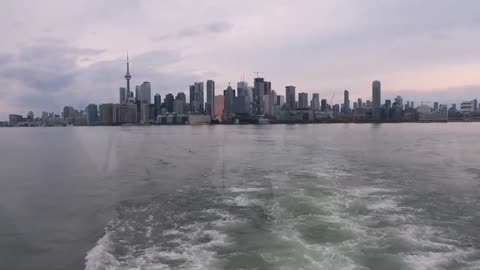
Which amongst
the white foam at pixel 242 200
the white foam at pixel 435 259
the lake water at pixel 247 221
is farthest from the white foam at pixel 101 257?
the white foam at pixel 435 259

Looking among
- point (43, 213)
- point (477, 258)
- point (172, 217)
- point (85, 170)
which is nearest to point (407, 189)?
point (477, 258)

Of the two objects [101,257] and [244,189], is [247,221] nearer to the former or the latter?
[101,257]

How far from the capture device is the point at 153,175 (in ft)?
88.5

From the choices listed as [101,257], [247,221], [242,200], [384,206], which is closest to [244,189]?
[242,200]

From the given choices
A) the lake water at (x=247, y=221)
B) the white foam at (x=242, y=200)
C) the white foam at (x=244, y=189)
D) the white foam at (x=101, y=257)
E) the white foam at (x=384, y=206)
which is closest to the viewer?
the white foam at (x=101, y=257)

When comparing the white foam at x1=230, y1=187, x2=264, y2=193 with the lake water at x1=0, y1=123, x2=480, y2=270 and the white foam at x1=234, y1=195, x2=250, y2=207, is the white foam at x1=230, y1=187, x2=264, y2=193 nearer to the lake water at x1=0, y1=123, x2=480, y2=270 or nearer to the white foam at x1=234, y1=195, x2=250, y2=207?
the lake water at x1=0, y1=123, x2=480, y2=270

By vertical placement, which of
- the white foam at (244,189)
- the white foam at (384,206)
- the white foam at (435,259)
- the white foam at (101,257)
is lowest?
the white foam at (101,257)

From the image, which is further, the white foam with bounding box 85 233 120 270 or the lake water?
the lake water

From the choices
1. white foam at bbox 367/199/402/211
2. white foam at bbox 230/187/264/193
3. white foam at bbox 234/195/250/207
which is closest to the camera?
white foam at bbox 367/199/402/211

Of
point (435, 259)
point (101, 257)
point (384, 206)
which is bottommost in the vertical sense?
point (101, 257)

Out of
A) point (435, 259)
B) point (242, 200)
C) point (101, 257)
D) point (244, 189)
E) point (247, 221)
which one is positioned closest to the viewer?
point (435, 259)

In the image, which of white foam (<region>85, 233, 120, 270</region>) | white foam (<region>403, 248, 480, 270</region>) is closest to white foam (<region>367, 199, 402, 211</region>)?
white foam (<region>403, 248, 480, 270</region>)

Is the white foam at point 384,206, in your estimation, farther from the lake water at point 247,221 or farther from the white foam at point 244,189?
the white foam at point 244,189

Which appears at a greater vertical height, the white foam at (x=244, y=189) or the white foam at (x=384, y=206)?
the white foam at (x=384, y=206)
